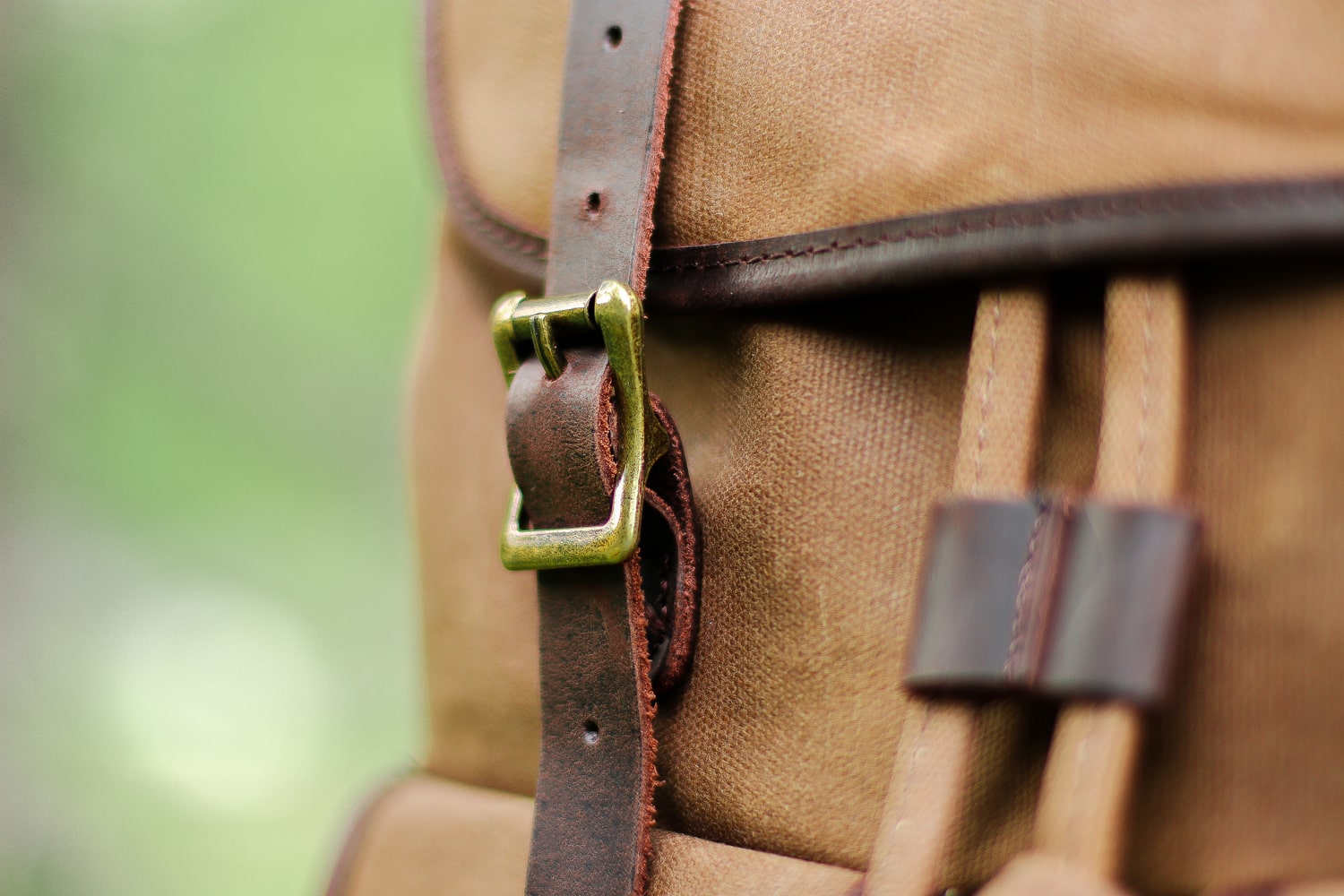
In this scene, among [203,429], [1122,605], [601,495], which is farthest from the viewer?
[203,429]

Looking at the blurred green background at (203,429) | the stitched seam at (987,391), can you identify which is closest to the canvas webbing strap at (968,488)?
the stitched seam at (987,391)

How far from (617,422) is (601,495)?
0.03 meters

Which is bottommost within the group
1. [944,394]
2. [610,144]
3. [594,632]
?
[594,632]

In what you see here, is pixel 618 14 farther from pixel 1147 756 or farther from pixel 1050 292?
pixel 1147 756

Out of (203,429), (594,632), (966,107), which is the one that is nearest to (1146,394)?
(966,107)

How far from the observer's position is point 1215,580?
1.27 ft

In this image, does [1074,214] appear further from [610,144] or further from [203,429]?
[203,429]

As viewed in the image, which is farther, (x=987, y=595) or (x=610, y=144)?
(x=610, y=144)

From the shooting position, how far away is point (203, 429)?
7.27 feet

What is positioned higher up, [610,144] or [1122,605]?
[610,144]

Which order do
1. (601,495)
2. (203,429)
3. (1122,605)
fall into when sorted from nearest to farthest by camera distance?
(1122,605) → (601,495) → (203,429)

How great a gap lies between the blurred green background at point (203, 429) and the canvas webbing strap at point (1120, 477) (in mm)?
1583

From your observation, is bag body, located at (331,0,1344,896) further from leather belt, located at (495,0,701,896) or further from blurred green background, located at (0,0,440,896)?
blurred green background, located at (0,0,440,896)

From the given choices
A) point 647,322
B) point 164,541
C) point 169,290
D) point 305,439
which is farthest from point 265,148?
point 647,322
